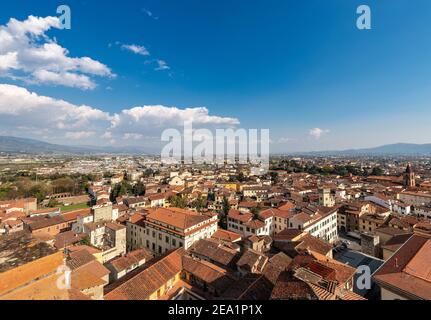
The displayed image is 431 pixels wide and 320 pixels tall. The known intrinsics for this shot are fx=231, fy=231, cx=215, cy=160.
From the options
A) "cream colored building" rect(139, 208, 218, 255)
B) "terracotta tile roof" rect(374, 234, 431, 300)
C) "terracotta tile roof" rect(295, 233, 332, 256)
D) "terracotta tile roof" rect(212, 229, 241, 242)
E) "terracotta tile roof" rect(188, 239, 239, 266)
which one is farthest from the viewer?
"terracotta tile roof" rect(212, 229, 241, 242)

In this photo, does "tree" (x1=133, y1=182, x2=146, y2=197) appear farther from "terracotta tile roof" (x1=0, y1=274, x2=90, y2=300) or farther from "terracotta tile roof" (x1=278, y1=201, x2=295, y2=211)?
"terracotta tile roof" (x1=0, y1=274, x2=90, y2=300)

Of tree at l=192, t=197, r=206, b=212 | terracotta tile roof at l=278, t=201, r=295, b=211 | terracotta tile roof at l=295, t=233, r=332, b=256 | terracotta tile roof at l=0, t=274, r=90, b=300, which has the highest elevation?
terracotta tile roof at l=0, t=274, r=90, b=300

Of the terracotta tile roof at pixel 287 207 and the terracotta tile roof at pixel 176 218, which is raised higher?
the terracotta tile roof at pixel 176 218

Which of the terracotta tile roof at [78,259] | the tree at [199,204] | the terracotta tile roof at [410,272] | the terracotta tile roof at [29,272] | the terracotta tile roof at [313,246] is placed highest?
the terracotta tile roof at [29,272]

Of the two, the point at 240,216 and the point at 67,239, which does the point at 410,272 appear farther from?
the point at 67,239

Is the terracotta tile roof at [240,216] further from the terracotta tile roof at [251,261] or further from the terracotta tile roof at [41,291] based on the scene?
the terracotta tile roof at [41,291]

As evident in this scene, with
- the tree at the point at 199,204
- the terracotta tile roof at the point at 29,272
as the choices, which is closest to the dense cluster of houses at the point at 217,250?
the terracotta tile roof at the point at 29,272

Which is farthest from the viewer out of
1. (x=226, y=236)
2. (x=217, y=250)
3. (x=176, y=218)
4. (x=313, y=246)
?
(x=226, y=236)

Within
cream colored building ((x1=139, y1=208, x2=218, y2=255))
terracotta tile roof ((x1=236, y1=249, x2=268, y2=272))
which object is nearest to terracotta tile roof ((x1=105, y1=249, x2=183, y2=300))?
terracotta tile roof ((x1=236, y1=249, x2=268, y2=272))

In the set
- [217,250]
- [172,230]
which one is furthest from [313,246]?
[172,230]
